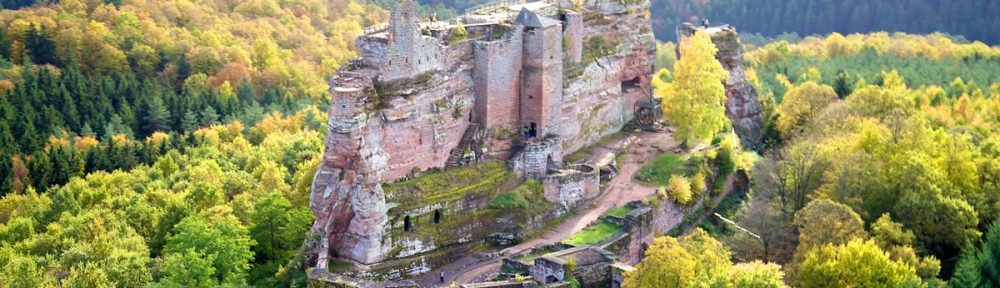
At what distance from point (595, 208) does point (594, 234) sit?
3.80 metres

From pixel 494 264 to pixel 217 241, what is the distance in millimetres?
12035

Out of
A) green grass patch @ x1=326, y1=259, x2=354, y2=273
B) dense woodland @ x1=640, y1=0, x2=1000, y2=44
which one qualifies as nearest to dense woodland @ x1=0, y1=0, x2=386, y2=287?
green grass patch @ x1=326, y1=259, x2=354, y2=273

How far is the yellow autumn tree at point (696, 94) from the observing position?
6619 cm

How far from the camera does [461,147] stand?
2229 inches

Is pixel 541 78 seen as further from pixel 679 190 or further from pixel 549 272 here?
pixel 549 272

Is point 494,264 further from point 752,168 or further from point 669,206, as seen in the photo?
point 752,168

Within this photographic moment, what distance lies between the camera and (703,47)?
66125 millimetres

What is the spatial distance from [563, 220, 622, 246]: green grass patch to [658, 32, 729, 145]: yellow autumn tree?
1185 cm

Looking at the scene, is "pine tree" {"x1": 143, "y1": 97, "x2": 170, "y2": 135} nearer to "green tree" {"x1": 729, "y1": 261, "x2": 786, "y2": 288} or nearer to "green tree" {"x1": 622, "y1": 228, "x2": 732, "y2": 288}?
"green tree" {"x1": 622, "y1": 228, "x2": 732, "y2": 288}

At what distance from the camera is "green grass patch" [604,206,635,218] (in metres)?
57.5

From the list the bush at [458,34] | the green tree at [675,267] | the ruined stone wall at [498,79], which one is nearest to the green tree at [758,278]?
the green tree at [675,267]

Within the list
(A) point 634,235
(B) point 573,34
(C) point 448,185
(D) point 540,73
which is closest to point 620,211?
(A) point 634,235

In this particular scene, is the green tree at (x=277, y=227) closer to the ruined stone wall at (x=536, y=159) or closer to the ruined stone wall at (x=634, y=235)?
the ruined stone wall at (x=536, y=159)

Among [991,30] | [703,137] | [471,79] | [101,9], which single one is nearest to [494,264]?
[471,79]
